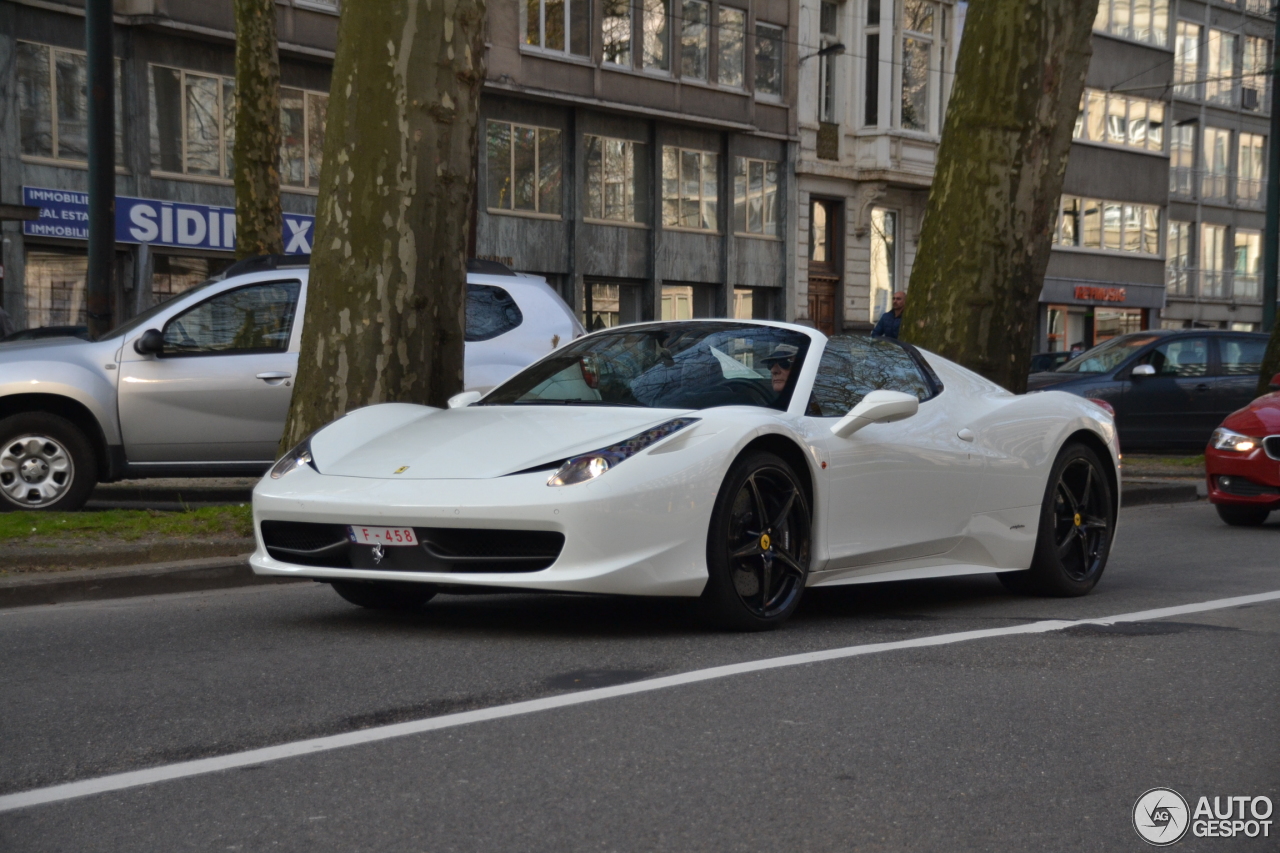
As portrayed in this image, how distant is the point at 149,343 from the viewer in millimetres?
11320

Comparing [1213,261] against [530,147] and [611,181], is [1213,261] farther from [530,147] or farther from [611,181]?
[530,147]

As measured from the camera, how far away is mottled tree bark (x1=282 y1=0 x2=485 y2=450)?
9.56m

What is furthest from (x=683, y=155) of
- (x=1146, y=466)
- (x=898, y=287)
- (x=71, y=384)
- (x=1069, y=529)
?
(x=1069, y=529)

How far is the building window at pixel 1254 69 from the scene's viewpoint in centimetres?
5731

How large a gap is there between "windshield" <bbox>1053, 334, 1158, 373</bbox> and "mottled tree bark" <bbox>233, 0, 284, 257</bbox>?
934cm

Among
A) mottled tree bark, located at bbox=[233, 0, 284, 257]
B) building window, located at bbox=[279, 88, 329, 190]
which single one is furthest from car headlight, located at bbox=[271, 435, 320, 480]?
building window, located at bbox=[279, 88, 329, 190]

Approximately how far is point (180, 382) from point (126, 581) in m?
3.86

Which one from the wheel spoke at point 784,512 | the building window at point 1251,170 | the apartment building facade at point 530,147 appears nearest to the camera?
the wheel spoke at point 784,512

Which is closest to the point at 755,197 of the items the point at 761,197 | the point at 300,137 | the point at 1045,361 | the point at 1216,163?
the point at 761,197

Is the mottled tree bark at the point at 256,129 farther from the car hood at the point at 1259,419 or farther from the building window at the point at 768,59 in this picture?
the building window at the point at 768,59

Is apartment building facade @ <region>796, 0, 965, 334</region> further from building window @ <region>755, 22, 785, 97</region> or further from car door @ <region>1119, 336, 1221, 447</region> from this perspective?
car door @ <region>1119, 336, 1221, 447</region>

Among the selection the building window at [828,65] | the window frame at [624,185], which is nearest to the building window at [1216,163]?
the building window at [828,65]

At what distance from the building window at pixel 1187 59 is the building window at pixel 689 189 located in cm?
2322

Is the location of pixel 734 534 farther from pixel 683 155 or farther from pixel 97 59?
pixel 683 155
